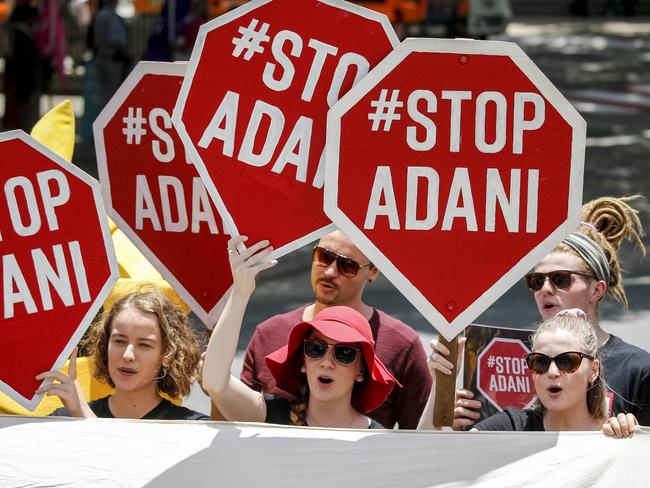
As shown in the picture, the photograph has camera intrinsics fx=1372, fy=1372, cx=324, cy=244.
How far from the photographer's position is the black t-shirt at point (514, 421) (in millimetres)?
4270

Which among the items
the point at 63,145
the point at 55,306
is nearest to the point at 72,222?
the point at 55,306

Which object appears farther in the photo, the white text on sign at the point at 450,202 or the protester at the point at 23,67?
the protester at the point at 23,67

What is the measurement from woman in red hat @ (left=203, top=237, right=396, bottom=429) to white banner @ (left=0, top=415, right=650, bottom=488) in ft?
0.55

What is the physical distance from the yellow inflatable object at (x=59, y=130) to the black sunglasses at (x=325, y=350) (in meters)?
1.90

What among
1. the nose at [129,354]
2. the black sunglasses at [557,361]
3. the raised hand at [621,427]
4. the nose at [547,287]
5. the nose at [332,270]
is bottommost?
the raised hand at [621,427]

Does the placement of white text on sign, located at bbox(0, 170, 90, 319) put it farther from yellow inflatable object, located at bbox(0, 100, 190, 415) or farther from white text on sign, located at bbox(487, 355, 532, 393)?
white text on sign, located at bbox(487, 355, 532, 393)

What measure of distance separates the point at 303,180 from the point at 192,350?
34.9 inches

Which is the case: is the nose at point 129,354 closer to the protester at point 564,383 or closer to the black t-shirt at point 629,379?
the protester at point 564,383

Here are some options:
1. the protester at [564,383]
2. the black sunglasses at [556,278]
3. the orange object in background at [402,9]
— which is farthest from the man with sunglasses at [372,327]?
the orange object in background at [402,9]

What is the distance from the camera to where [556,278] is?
5121mm

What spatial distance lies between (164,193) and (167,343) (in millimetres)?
528

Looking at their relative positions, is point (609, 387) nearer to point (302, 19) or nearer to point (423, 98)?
point (423, 98)

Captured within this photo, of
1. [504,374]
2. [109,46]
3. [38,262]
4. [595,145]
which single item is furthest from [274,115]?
[595,145]

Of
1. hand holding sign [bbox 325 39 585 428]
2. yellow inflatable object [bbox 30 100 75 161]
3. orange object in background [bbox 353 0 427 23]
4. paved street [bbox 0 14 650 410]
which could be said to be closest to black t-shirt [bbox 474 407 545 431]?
hand holding sign [bbox 325 39 585 428]
